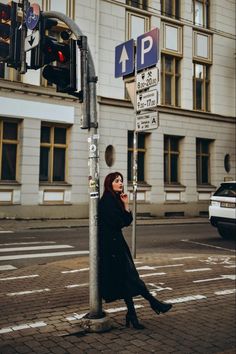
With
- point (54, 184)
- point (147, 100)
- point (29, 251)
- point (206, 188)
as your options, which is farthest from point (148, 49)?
point (206, 188)

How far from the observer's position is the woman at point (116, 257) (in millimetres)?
4898

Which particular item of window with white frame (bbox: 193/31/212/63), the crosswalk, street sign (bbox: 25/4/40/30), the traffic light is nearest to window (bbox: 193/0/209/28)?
window with white frame (bbox: 193/31/212/63)

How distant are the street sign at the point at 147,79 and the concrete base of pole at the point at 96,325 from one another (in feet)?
16.8

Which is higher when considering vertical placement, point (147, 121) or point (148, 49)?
point (148, 49)

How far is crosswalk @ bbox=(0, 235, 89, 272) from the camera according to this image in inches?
357

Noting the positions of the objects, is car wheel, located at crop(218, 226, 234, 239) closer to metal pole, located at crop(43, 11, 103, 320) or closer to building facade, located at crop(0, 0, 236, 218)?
building facade, located at crop(0, 0, 236, 218)

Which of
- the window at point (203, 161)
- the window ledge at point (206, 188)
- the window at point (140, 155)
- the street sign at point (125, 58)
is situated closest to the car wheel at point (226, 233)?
the street sign at point (125, 58)

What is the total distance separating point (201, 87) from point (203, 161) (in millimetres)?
4505

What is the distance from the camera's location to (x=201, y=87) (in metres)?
25.1

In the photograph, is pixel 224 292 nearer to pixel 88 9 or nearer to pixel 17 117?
pixel 17 117

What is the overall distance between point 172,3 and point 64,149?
36.5 ft

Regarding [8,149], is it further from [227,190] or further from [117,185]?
[117,185]

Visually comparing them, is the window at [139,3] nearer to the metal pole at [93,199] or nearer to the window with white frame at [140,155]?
the window with white frame at [140,155]

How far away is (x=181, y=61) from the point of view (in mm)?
23984
